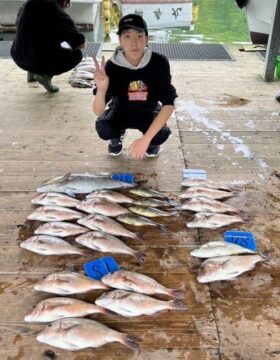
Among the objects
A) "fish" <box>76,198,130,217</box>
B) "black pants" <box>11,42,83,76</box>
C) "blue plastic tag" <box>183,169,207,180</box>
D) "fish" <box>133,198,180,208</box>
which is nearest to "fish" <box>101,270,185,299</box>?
"fish" <box>76,198,130,217</box>

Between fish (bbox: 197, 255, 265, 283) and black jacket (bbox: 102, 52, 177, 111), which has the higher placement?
black jacket (bbox: 102, 52, 177, 111)

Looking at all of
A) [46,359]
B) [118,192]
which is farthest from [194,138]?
[46,359]

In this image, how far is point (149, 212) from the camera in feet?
7.69

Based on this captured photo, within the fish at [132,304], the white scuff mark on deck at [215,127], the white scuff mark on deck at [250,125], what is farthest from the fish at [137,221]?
the white scuff mark on deck at [250,125]

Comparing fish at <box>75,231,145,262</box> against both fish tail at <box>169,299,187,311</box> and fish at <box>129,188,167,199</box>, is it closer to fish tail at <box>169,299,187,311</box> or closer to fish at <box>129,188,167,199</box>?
fish tail at <box>169,299,187,311</box>

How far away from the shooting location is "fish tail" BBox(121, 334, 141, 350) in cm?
156

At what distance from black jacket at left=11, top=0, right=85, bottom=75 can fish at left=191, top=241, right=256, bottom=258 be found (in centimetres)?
289

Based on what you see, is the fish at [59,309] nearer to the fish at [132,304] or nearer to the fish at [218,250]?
the fish at [132,304]

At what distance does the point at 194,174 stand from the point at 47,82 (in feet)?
7.36

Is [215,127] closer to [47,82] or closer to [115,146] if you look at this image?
[115,146]

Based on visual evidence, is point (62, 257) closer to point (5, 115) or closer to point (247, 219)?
point (247, 219)

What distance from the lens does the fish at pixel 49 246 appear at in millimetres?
2018

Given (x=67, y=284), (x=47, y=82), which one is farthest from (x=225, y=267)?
(x=47, y=82)

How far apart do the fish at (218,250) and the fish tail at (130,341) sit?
58 centimetres
